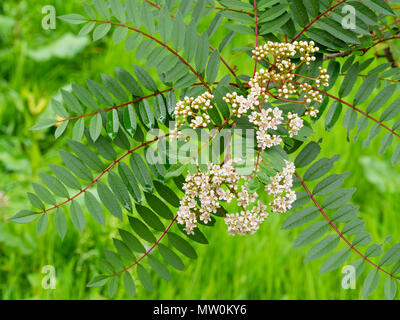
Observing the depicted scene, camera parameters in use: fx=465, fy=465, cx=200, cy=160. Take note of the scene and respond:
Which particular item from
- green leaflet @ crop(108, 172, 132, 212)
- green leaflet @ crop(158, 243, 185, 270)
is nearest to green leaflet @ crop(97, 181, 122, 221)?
green leaflet @ crop(108, 172, 132, 212)

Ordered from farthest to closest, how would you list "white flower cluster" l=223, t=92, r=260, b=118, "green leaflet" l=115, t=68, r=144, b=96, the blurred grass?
1. the blurred grass
2. "green leaflet" l=115, t=68, r=144, b=96
3. "white flower cluster" l=223, t=92, r=260, b=118

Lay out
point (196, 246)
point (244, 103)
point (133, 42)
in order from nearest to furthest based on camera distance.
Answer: point (244, 103)
point (133, 42)
point (196, 246)

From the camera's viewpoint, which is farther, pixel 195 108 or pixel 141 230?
pixel 141 230

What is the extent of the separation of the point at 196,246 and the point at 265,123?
0.93m

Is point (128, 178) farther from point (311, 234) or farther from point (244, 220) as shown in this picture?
point (311, 234)

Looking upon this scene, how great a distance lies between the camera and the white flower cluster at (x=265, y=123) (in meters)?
0.65

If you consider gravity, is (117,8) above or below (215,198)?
above

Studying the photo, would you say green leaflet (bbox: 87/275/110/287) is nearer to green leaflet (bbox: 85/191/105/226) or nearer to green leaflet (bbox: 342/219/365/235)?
green leaflet (bbox: 85/191/105/226)

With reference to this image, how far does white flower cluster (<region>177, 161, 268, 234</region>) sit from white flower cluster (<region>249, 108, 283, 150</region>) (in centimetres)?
6

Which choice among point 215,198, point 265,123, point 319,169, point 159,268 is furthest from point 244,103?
point 159,268

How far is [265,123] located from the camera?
66 centimetres

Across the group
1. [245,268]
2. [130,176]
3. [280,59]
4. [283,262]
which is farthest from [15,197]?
[280,59]

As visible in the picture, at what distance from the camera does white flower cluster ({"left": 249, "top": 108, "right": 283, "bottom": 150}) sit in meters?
0.65

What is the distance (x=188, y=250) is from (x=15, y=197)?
3.97 ft
